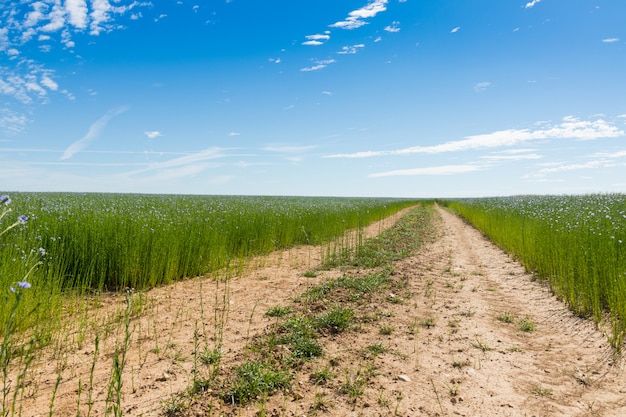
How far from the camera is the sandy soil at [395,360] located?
3389 mm

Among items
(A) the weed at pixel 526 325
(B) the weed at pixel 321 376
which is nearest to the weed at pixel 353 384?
(B) the weed at pixel 321 376

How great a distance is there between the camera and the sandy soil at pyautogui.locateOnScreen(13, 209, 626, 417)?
11.1ft

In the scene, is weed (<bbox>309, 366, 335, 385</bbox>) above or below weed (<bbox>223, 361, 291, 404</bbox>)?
below

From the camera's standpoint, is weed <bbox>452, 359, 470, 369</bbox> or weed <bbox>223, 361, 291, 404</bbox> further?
weed <bbox>452, 359, 470, 369</bbox>

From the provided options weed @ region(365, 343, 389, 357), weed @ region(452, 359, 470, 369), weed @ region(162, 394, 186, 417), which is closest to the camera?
weed @ region(162, 394, 186, 417)

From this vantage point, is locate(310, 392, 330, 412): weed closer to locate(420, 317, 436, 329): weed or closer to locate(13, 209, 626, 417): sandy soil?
locate(13, 209, 626, 417): sandy soil

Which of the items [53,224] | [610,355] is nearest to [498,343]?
[610,355]

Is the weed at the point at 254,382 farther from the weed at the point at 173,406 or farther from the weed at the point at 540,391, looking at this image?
the weed at the point at 540,391

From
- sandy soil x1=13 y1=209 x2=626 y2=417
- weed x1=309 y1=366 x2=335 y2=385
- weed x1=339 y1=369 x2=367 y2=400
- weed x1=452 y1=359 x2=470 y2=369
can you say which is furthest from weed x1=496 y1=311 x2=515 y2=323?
weed x1=309 y1=366 x2=335 y2=385

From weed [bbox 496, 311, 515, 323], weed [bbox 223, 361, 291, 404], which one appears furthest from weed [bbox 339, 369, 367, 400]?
weed [bbox 496, 311, 515, 323]

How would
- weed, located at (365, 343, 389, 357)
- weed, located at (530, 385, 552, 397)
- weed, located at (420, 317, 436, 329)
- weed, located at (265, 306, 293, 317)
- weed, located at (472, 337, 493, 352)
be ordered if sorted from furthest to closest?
weed, located at (265, 306, 293, 317)
weed, located at (420, 317, 436, 329)
weed, located at (472, 337, 493, 352)
weed, located at (365, 343, 389, 357)
weed, located at (530, 385, 552, 397)

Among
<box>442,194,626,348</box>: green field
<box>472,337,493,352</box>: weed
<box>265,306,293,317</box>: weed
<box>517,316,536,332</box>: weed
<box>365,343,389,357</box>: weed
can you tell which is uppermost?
<box>442,194,626,348</box>: green field

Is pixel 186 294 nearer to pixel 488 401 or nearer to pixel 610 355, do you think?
pixel 488 401

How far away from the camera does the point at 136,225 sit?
8656mm
